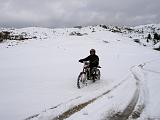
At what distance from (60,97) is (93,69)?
3.69 meters

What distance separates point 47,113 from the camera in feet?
Answer: 22.5

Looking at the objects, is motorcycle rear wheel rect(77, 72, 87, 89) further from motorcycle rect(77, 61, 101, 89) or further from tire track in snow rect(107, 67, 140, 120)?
tire track in snow rect(107, 67, 140, 120)

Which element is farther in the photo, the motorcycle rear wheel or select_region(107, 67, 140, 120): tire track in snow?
the motorcycle rear wheel

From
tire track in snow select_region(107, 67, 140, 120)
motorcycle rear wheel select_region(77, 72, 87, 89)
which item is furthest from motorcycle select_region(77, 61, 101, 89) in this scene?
tire track in snow select_region(107, 67, 140, 120)

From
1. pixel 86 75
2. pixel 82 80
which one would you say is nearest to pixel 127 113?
pixel 82 80

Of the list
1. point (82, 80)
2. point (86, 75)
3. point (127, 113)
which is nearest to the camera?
point (127, 113)

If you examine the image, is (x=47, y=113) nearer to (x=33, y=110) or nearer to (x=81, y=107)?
(x=33, y=110)

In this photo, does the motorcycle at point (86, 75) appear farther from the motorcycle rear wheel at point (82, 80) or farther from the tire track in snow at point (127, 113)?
the tire track in snow at point (127, 113)

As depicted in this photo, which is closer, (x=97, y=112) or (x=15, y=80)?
(x=97, y=112)

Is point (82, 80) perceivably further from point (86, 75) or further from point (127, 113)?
point (127, 113)

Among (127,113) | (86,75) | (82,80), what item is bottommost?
(127,113)

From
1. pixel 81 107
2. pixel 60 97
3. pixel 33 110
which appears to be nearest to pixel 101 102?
pixel 81 107

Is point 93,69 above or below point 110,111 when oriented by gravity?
above

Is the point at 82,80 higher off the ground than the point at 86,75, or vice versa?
the point at 86,75
